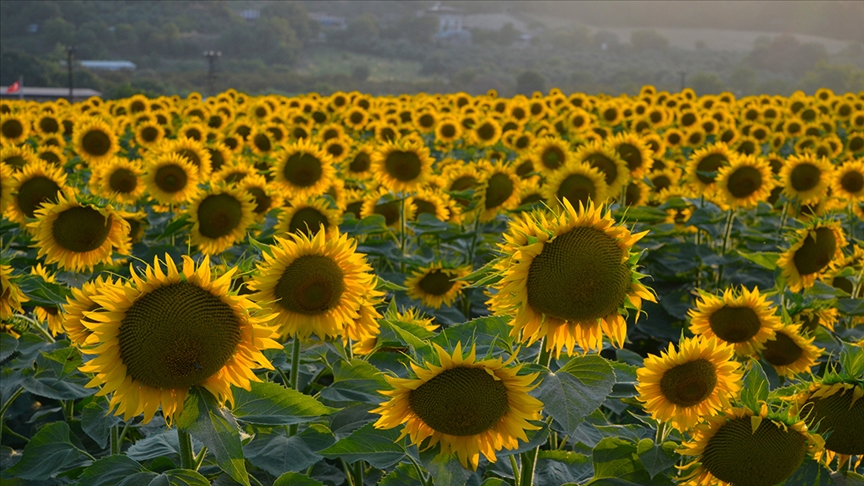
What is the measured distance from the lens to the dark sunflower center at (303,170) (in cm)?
653

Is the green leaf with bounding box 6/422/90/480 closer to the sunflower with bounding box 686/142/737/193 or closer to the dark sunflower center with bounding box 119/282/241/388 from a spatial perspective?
the dark sunflower center with bounding box 119/282/241/388

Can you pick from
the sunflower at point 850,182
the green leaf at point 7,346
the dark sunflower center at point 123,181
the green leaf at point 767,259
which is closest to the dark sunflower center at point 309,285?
the green leaf at point 7,346

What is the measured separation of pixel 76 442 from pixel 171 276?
178 cm

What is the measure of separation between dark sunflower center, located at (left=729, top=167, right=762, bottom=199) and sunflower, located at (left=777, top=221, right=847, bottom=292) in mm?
1635

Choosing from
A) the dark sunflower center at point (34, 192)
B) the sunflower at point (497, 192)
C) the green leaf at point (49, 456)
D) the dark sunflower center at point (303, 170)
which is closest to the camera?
the green leaf at point (49, 456)

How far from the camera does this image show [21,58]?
158 ft

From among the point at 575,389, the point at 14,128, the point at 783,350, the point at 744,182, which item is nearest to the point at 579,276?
the point at 575,389

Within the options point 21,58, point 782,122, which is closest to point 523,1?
point 21,58

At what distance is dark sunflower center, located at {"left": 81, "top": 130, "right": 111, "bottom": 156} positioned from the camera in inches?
348

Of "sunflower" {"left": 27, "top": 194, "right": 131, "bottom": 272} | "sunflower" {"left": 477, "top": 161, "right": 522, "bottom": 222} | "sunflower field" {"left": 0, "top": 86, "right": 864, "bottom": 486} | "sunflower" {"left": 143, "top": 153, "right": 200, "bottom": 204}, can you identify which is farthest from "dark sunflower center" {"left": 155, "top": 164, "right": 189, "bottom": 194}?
"sunflower" {"left": 477, "top": 161, "right": 522, "bottom": 222}

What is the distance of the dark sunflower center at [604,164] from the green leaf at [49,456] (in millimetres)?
4518

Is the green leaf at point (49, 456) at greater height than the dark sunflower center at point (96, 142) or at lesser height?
greater

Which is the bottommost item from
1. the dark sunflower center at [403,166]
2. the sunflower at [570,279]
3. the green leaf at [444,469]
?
the dark sunflower center at [403,166]

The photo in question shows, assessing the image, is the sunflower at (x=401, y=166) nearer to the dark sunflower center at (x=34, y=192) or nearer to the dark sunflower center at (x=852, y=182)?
the dark sunflower center at (x=34, y=192)
